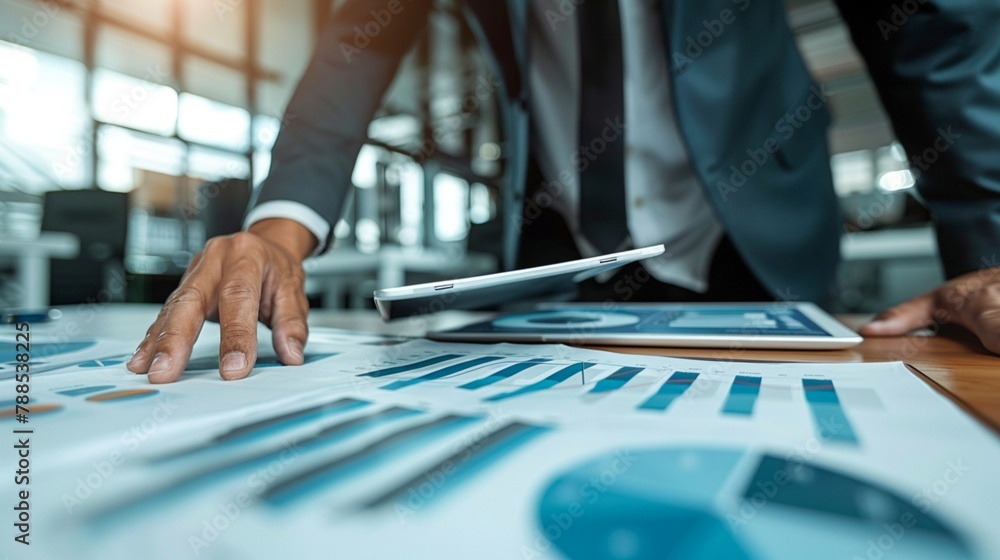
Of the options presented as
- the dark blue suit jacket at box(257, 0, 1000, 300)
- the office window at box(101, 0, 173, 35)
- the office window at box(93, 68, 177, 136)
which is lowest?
the dark blue suit jacket at box(257, 0, 1000, 300)

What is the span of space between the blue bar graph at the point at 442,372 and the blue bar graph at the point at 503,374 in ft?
0.08

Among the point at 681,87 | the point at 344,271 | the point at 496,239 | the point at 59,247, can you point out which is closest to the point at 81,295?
the point at 59,247

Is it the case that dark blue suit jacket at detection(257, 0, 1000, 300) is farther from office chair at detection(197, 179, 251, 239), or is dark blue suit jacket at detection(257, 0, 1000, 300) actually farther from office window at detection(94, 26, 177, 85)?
office window at detection(94, 26, 177, 85)

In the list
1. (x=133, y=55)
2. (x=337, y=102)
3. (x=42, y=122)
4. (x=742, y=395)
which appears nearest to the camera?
(x=742, y=395)

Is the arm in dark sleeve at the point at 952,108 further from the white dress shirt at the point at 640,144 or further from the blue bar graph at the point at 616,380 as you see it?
the blue bar graph at the point at 616,380

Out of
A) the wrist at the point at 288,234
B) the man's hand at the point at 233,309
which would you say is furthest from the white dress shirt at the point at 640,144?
the man's hand at the point at 233,309

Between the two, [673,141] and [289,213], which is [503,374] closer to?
[289,213]

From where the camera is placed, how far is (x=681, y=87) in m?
0.70

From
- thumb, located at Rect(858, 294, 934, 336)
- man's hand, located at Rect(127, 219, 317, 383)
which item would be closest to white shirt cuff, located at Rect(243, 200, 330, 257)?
man's hand, located at Rect(127, 219, 317, 383)

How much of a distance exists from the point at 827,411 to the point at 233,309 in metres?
0.37

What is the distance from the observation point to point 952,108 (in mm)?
580

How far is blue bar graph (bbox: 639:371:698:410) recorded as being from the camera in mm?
224

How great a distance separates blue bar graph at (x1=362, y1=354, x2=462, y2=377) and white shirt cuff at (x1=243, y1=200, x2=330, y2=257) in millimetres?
361

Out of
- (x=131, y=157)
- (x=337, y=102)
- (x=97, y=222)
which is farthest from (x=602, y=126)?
(x=131, y=157)
